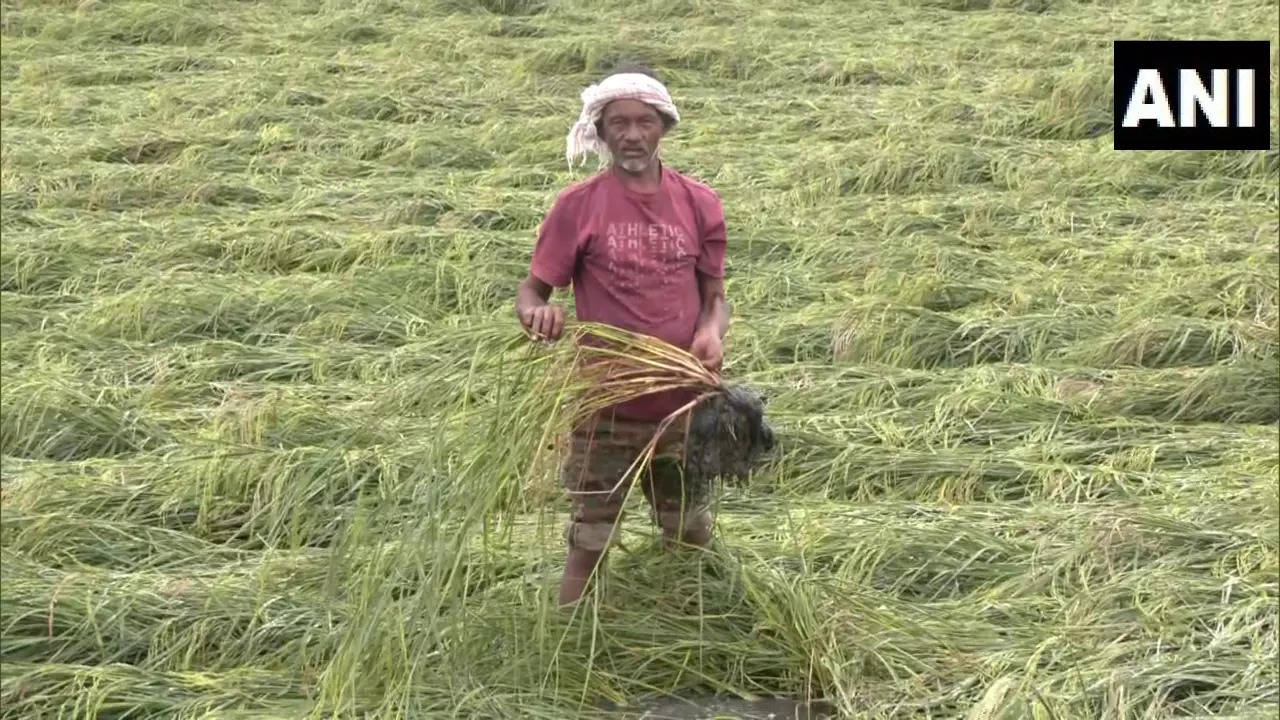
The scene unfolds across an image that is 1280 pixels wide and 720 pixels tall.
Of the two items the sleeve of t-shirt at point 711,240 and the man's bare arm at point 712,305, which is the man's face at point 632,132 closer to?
the sleeve of t-shirt at point 711,240

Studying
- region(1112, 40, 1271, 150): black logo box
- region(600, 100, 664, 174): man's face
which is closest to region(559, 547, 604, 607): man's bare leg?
region(600, 100, 664, 174): man's face

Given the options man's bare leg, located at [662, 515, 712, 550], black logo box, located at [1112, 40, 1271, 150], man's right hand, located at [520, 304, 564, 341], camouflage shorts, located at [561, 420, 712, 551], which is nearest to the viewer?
man's right hand, located at [520, 304, 564, 341]

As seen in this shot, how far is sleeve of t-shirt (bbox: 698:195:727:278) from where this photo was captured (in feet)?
10.3

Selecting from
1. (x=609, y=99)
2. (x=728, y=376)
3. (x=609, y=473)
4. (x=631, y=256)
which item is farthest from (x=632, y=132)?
(x=728, y=376)

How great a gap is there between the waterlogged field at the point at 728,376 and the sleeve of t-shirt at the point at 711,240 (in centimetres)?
36

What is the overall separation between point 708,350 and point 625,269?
20 cm

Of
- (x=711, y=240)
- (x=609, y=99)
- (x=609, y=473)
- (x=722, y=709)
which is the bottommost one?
(x=722, y=709)

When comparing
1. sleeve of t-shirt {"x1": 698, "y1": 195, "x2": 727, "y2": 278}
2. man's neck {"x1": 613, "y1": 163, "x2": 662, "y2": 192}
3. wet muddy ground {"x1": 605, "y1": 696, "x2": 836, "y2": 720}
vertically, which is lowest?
wet muddy ground {"x1": 605, "y1": 696, "x2": 836, "y2": 720}

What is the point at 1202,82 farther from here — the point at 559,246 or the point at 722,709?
the point at 722,709

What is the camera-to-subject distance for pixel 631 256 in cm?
305

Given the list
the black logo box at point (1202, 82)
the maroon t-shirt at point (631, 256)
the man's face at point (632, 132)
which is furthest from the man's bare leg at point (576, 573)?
the black logo box at point (1202, 82)

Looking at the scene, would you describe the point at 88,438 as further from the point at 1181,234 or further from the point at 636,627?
the point at 1181,234

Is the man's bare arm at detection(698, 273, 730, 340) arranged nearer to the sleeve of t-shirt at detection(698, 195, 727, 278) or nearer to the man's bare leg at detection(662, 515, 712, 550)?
the sleeve of t-shirt at detection(698, 195, 727, 278)

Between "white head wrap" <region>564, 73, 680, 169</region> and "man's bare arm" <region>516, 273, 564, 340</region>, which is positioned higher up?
"white head wrap" <region>564, 73, 680, 169</region>
